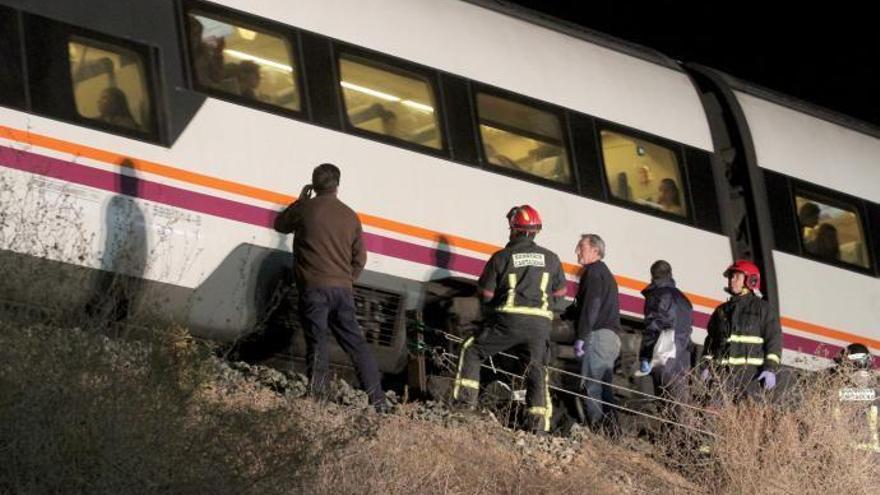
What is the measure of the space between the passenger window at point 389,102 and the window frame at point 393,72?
0.7 inches

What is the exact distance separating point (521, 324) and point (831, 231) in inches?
210

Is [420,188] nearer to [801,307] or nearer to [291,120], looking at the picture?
[291,120]

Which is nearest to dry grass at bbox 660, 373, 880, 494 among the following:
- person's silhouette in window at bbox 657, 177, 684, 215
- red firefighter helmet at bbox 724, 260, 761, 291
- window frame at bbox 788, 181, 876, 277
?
red firefighter helmet at bbox 724, 260, 761, 291

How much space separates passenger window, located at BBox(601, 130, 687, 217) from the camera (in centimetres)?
1332

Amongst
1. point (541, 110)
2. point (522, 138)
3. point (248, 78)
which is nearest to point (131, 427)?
point (248, 78)

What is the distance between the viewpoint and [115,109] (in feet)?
34.9

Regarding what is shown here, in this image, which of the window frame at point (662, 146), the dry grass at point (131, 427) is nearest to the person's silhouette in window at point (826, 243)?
the window frame at point (662, 146)

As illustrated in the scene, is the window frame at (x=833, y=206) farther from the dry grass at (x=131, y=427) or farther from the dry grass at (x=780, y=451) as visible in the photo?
the dry grass at (x=131, y=427)

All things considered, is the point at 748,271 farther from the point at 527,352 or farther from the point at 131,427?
the point at 131,427

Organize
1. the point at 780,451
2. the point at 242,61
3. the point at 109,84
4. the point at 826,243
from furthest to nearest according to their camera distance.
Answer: the point at 826,243, the point at 242,61, the point at 109,84, the point at 780,451

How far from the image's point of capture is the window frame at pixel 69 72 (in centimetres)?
1026

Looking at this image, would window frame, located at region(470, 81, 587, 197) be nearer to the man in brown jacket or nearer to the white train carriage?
the white train carriage

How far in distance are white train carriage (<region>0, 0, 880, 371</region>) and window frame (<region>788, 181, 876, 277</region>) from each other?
0.45ft

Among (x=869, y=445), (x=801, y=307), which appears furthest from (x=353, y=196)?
(x=801, y=307)
